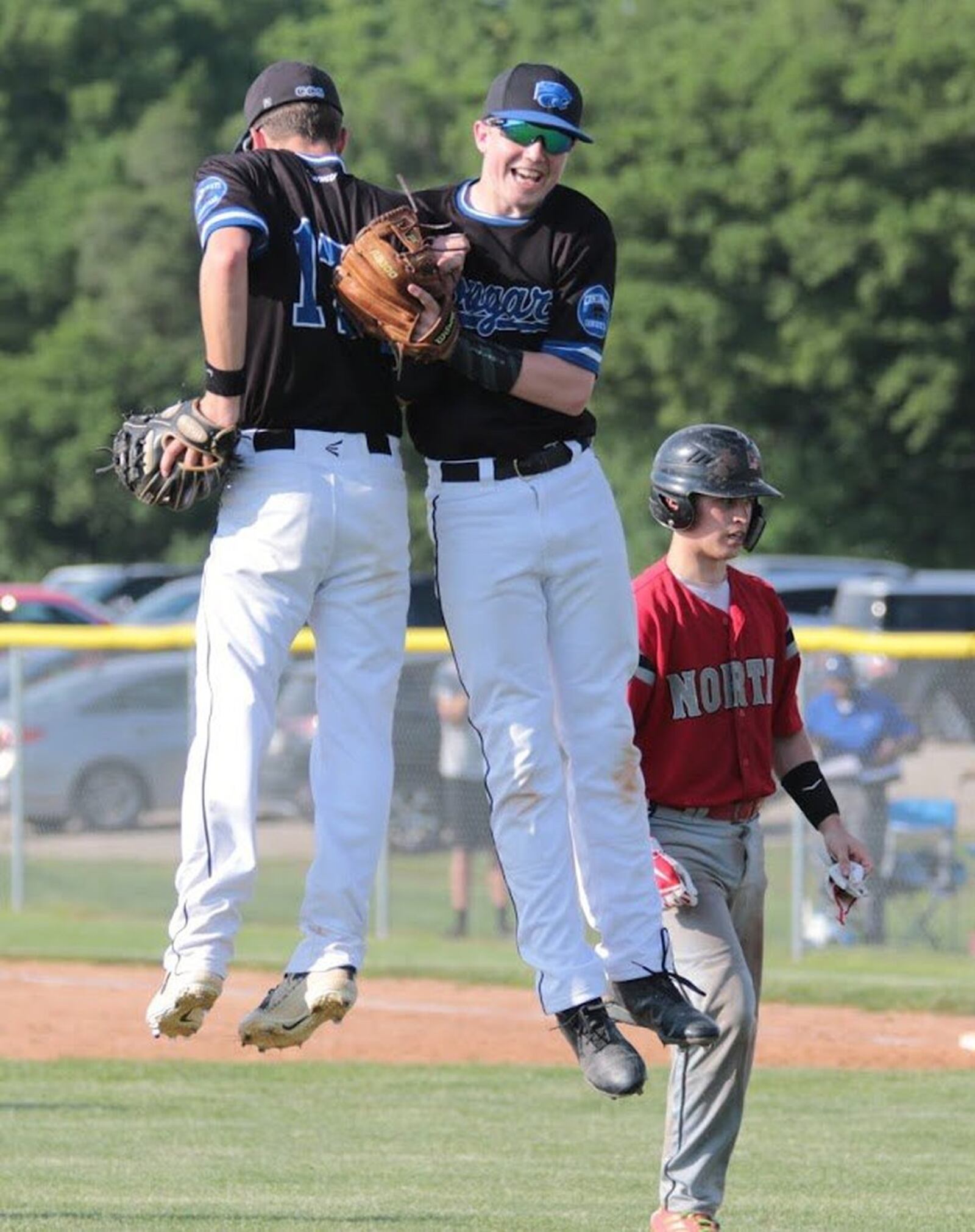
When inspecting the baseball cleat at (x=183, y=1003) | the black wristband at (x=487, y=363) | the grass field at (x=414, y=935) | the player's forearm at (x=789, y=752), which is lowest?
the grass field at (x=414, y=935)

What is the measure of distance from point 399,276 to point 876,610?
21923mm

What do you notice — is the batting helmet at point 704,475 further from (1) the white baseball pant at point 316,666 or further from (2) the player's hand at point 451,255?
(2) the player's hand at point 451,255

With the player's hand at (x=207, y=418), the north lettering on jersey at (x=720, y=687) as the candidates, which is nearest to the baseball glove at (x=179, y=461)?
the player's hand at (x=207, y=418)

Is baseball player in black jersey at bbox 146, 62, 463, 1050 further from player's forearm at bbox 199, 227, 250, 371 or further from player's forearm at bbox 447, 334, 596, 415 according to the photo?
Result: player's forearm at bbox 447, 334, 596, 415

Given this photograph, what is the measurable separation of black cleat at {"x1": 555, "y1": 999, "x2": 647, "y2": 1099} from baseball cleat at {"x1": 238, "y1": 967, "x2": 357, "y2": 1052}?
0.59 metres

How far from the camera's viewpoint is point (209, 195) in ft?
19.3

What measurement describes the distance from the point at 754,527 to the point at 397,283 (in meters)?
1.69

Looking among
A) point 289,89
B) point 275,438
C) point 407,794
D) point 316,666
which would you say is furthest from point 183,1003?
point 407,794

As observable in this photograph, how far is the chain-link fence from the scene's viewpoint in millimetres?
14992

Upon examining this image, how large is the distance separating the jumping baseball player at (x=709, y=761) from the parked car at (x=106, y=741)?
10259mm

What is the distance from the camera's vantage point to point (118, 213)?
162 ft

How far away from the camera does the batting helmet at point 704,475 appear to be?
6.95 metres

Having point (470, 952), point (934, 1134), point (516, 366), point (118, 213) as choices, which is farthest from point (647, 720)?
point (118, 213)

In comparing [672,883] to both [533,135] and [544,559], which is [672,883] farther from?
[533,135]
